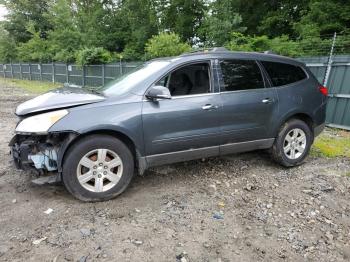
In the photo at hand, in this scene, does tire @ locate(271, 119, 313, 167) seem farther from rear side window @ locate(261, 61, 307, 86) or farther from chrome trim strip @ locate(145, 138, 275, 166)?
rear side window @ locate(261, 61, 307, 86)

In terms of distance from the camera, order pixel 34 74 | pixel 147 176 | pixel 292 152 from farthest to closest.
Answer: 1. pixel 34 74
2. pixel 292 152
3. pixel 147 176

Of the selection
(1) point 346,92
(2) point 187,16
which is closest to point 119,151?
(1) point 346,92

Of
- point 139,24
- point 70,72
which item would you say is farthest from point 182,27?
point 70,72

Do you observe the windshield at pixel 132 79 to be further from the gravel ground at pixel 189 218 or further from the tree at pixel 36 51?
the tree at pixel 36 51

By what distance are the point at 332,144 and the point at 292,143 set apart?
1.95m

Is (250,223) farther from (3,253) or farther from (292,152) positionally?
(3,253)

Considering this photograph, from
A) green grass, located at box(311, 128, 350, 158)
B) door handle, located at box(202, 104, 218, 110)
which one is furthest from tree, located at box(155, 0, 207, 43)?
door handle, located at box(202, 104, 218, 110)

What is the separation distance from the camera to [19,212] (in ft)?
11.1

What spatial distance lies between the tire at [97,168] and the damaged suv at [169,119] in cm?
1

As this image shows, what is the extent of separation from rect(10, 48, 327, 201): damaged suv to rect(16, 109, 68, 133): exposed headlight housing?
12 millimetres

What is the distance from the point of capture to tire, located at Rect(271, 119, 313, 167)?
15.5 ft

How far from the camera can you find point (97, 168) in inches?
140

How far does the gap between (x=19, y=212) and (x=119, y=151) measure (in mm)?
1286

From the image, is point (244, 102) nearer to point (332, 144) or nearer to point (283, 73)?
point (283, 73)
